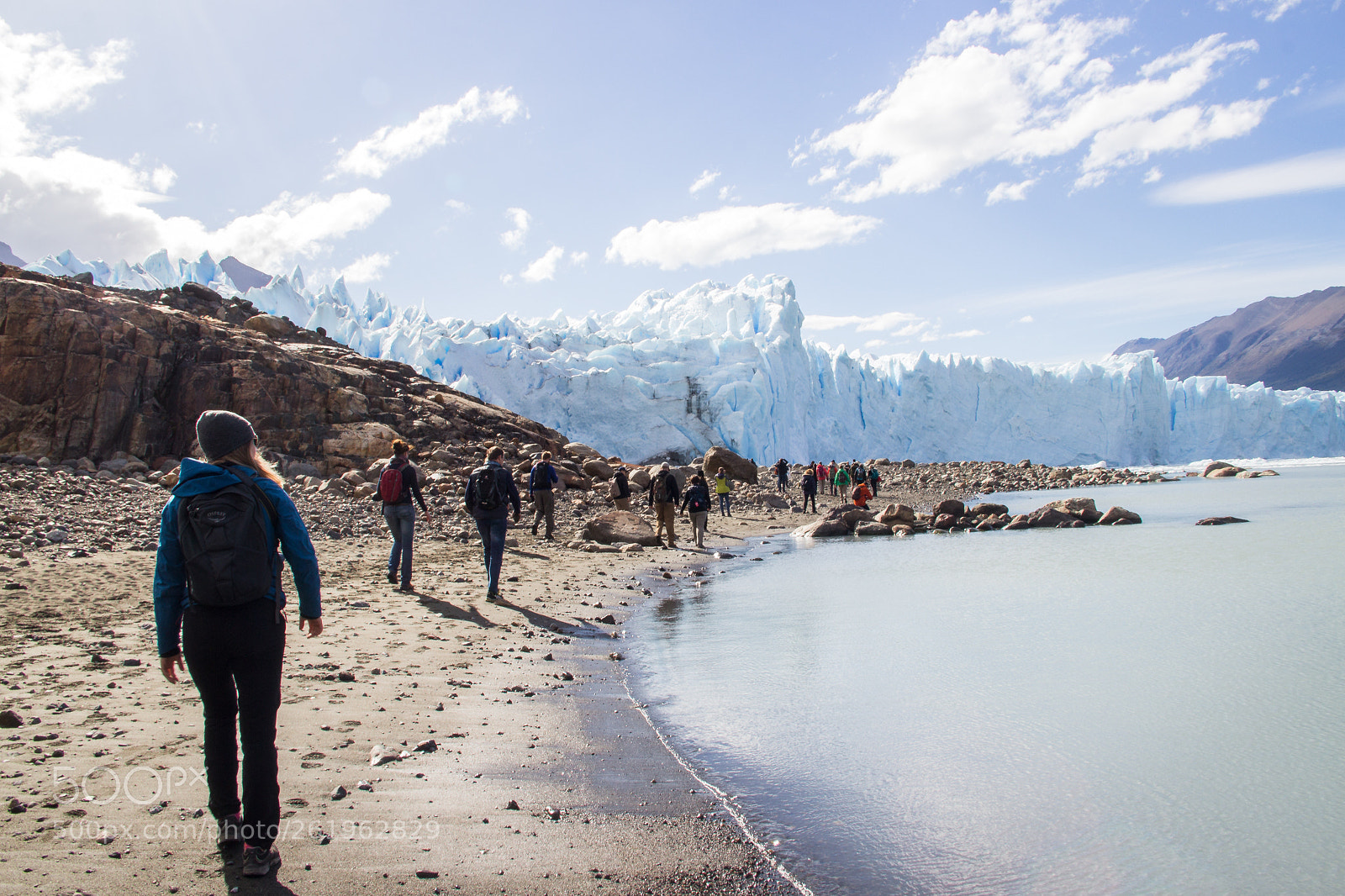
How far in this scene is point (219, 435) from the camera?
2.24m

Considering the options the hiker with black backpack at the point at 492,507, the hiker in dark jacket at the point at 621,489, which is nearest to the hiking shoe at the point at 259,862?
the hiker with black backpack at the point at 492,507

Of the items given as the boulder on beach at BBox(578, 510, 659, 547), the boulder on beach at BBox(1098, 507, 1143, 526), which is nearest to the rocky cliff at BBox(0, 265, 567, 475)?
the boulder on beach at BBox(578, 510, 659, 547)

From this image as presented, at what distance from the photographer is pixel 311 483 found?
13.4 metres

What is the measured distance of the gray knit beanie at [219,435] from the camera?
222cm

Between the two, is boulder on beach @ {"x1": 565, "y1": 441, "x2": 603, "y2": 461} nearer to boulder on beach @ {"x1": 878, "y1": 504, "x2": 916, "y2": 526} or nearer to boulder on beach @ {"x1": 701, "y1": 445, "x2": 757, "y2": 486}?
boulder on beach @ {"x1": 701, "y1": 445, "x2": 757, "y2": 486}

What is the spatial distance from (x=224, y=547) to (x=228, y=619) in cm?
20

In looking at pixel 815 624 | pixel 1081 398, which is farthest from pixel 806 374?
pixel 815 624

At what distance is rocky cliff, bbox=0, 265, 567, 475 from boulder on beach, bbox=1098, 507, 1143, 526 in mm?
12130

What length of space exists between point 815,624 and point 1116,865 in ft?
11.9

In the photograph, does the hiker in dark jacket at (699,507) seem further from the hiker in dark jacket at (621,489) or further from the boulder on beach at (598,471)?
the boulder on beach at (598,471)

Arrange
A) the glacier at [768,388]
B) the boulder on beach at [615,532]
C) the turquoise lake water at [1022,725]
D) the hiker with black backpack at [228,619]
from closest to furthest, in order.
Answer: the hiker with black backpack at [228,619], the turquoise lake water at [1022,725], the boulder on beach at [615,532], the glacier at [768,388]

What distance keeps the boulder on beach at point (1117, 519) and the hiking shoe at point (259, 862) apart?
16.3 m

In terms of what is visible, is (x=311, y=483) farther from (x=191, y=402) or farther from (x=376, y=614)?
(x=376, y=614)

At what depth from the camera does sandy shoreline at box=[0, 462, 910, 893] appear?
6.89ft
